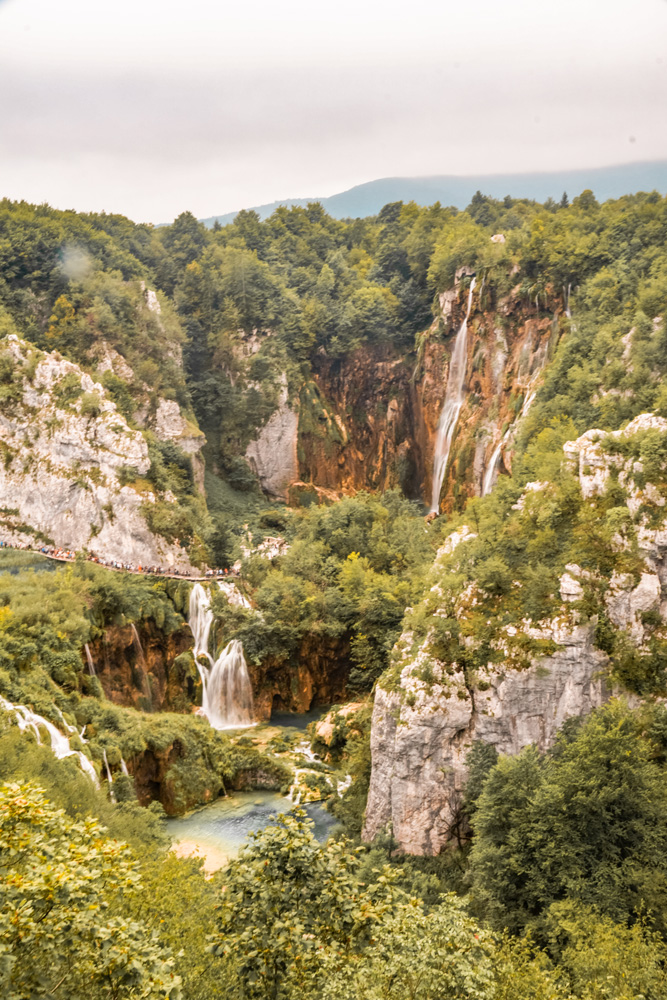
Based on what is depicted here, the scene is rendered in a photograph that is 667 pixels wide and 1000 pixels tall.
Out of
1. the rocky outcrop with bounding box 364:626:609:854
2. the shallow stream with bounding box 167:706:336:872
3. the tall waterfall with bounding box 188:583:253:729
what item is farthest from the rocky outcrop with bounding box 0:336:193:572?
the rocky outcrop with bounding box 364:626:609:854

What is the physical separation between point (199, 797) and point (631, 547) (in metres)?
17.1

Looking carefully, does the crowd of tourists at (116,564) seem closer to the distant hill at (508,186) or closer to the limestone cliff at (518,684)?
the limestone cliff at (518,684)

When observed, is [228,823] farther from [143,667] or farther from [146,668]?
[146,668]

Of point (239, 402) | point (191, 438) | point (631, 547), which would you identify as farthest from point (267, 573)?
point (631, 547)

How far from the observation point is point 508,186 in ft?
309

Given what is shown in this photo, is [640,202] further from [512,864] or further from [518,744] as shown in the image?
[512,864]

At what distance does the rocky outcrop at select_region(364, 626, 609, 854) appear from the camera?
66.3ft

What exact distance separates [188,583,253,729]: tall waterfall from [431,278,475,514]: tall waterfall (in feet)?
54.7

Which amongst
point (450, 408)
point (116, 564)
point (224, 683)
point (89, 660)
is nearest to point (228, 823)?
point (89, 660)

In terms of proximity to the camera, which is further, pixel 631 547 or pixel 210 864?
pixel 210 864

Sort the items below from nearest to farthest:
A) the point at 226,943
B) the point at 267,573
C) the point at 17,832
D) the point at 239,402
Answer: the point at 17,832 → the point at 226,943 → the point at 267,573 → the point at 239,402

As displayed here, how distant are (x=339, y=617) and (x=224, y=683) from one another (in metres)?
6.27

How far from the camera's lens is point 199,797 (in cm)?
2673

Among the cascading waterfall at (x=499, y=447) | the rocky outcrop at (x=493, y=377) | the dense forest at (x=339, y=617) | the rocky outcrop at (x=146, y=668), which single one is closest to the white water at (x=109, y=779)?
the dense forest at (x=339, y=617)
